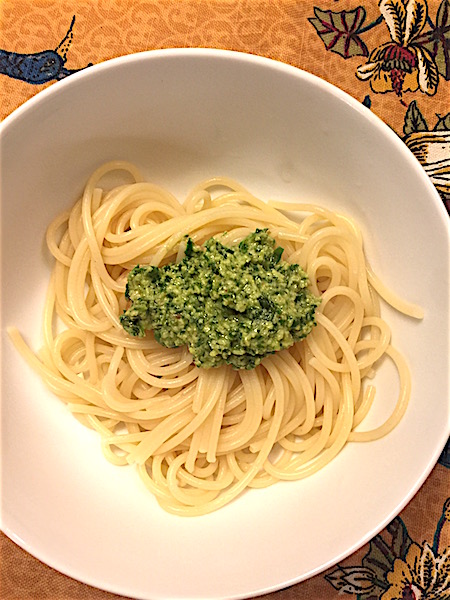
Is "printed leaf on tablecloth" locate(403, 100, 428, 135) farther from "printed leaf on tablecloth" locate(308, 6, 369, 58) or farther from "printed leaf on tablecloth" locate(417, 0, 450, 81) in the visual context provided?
"printed leaf on tablecloth" locate(308, 6, 369, 58)

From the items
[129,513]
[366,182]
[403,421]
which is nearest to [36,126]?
[366,182]

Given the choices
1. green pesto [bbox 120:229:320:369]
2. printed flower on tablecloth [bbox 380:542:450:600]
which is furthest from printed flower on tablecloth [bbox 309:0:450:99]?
printed flower on tablecloth [bbox 380:542:450:600]

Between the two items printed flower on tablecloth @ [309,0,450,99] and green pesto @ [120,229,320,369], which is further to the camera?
printed flower on tablecloth @ [309,0,450,99]

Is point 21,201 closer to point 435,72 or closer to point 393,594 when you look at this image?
point 435,72

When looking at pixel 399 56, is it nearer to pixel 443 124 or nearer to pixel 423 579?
pixel 443 124

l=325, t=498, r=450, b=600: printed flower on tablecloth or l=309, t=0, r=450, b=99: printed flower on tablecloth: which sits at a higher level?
l=309, t=0, r=450, b=99: printed flower on tablecloth

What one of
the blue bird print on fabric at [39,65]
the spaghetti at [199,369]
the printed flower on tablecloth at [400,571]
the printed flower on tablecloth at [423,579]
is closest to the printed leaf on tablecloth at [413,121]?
the spaghetti at [199,369]

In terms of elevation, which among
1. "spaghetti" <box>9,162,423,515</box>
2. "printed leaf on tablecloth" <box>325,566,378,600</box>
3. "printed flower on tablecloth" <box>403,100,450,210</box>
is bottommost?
"printed leaf on tablecloth" <box>325,566,378,600</box>
